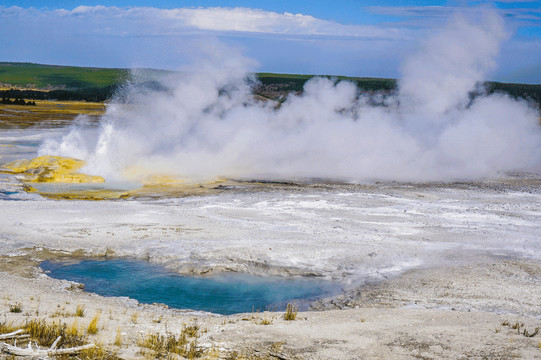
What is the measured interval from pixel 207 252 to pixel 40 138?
2603 centimetres

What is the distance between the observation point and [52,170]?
65.1 feet

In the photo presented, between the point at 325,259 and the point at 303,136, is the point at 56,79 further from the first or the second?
the point at 325,259

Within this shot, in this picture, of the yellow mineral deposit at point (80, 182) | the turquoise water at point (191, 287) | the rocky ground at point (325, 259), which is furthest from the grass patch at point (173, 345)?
the yellow mineral deposit at point (80, 182)

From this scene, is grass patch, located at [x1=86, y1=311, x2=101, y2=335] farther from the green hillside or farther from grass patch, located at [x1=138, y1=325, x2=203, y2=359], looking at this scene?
the green hillside

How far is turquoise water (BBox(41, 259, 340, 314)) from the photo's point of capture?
8641mm

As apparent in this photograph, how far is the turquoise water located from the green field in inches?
1382

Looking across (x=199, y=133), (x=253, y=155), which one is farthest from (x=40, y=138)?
(x=253, y=155)

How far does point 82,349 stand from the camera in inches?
221

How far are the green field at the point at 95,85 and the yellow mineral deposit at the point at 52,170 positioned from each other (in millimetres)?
25321

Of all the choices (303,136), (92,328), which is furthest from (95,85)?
(92,328)

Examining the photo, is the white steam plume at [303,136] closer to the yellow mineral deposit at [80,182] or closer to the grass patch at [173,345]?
the yellow mineral deposit at [80,182]

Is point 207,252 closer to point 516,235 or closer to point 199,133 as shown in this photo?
point 516,235

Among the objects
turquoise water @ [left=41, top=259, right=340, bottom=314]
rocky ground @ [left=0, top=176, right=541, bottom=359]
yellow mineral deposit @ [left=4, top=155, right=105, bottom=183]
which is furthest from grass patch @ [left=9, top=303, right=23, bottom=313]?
yellow mineral deposit @ [left=4, top=155, right=105, bottom=183]

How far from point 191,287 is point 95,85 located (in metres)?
96.6
